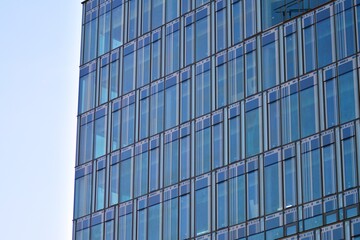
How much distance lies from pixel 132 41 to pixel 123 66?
187 centimetres

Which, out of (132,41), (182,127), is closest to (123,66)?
(132,41)

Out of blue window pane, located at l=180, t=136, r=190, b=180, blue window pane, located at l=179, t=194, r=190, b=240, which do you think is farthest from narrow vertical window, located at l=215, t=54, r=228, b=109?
blue window pane, located at l=179, t=194, r=190, b=240

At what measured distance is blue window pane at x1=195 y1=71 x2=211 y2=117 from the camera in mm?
84375

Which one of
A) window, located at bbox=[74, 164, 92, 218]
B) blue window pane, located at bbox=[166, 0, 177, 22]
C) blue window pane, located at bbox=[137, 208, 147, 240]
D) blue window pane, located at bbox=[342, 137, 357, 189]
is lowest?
blue window pane, located at bbox=[342, 137, 357, 189]

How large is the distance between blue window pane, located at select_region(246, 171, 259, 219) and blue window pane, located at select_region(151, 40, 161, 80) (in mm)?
13812

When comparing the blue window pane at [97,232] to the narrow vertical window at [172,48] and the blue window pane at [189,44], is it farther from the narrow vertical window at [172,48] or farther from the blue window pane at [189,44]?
the blue window pane at [189,44]

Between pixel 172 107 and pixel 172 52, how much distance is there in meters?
4.04

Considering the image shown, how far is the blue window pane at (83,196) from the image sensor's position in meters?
92.0

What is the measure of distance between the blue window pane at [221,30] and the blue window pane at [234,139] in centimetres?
561

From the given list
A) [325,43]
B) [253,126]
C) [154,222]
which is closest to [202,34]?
[253,126]

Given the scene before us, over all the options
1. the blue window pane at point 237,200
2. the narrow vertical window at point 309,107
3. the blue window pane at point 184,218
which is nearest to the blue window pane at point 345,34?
the narrow vertical window at point 309,107

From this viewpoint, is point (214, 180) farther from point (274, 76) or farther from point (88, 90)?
point (88, 90)

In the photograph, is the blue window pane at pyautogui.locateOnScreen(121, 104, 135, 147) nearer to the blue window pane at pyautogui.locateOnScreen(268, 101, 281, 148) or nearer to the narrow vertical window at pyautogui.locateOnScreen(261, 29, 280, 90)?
the narrow vertical window at pyautogui.locateOnScreen(261, 29, 280, 90)

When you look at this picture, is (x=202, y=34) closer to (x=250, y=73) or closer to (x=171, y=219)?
(x=250, y=73)
